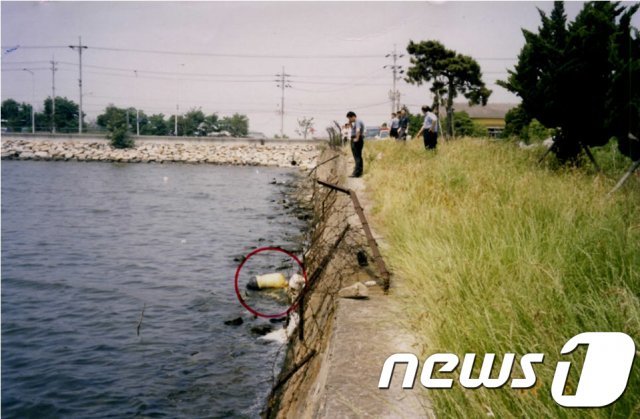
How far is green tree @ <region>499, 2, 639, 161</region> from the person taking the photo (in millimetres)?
8305

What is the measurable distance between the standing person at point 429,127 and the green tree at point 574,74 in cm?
249

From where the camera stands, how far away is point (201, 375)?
5.23 meters

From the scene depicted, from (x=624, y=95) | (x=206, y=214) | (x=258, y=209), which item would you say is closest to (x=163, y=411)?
(x=624, y=95)

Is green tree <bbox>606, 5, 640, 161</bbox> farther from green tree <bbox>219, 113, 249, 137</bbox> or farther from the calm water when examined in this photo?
green tree <bbox>219, 113, 249, 137</bbox>

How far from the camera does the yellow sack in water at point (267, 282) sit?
26.9 feet

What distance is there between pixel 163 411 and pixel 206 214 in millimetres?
13416

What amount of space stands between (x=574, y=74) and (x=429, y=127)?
4402mm

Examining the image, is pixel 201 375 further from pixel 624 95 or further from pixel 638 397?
pixel 624 95

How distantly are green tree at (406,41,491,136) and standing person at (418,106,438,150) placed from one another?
2033 centimetres

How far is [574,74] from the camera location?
8.73 metres

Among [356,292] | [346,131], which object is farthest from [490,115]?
[356,292]

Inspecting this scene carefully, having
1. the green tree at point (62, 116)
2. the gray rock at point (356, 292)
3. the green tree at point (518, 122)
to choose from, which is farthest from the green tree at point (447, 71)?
the green tree at point (62, 116)

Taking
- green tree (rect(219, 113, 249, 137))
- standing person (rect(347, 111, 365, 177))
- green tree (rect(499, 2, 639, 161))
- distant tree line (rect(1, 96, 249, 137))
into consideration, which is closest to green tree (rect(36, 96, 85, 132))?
distant tree line (rect(1, 96, 249, 137))

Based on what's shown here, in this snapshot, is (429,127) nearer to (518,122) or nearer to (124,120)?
(518,122)
